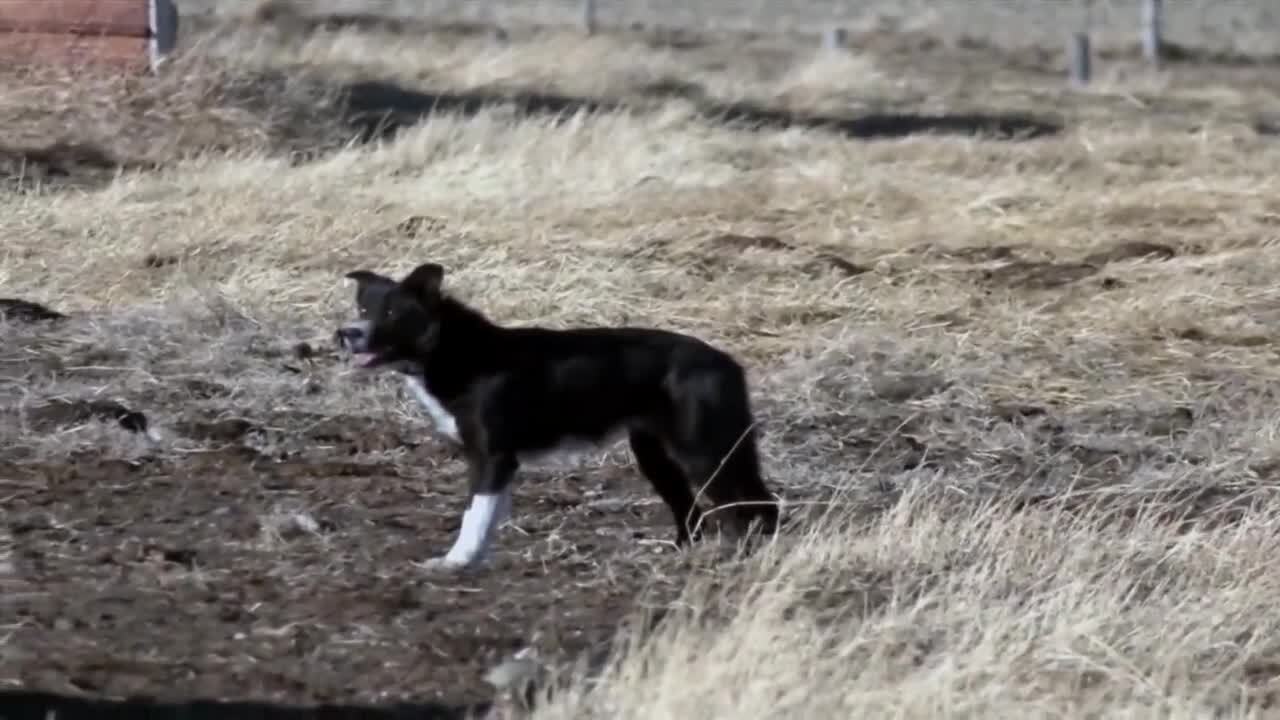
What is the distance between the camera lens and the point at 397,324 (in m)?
6.95

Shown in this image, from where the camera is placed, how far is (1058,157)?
54.9 feet

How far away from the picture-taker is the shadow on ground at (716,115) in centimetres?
1717

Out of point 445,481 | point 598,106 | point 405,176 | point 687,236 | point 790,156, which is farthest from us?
point 598,106

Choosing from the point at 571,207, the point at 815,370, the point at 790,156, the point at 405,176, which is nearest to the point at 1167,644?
the point at 815,370

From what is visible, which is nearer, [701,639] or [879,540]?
[701,639]

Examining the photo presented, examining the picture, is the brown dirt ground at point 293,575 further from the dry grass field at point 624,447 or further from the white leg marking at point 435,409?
the white leg marking at point 435,409

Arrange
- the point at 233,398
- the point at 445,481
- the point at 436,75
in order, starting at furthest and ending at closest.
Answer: the point at 436,75
the point at 233,398
the point at 445,481

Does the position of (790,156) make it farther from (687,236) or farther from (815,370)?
(815,370)

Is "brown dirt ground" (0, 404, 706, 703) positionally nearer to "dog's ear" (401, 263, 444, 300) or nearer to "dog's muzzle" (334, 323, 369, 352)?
"dog's muzzle" (334, 323, 369, 352)

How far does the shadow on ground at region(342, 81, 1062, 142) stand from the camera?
17172 mm

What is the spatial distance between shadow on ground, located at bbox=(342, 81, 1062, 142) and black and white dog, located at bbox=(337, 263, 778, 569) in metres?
9.47

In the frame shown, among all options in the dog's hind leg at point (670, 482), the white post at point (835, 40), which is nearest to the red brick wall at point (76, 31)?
the dog's hind leg at point (670, 482)

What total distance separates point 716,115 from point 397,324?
11789 millimetres

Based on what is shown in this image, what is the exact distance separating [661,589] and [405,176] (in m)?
8.17
